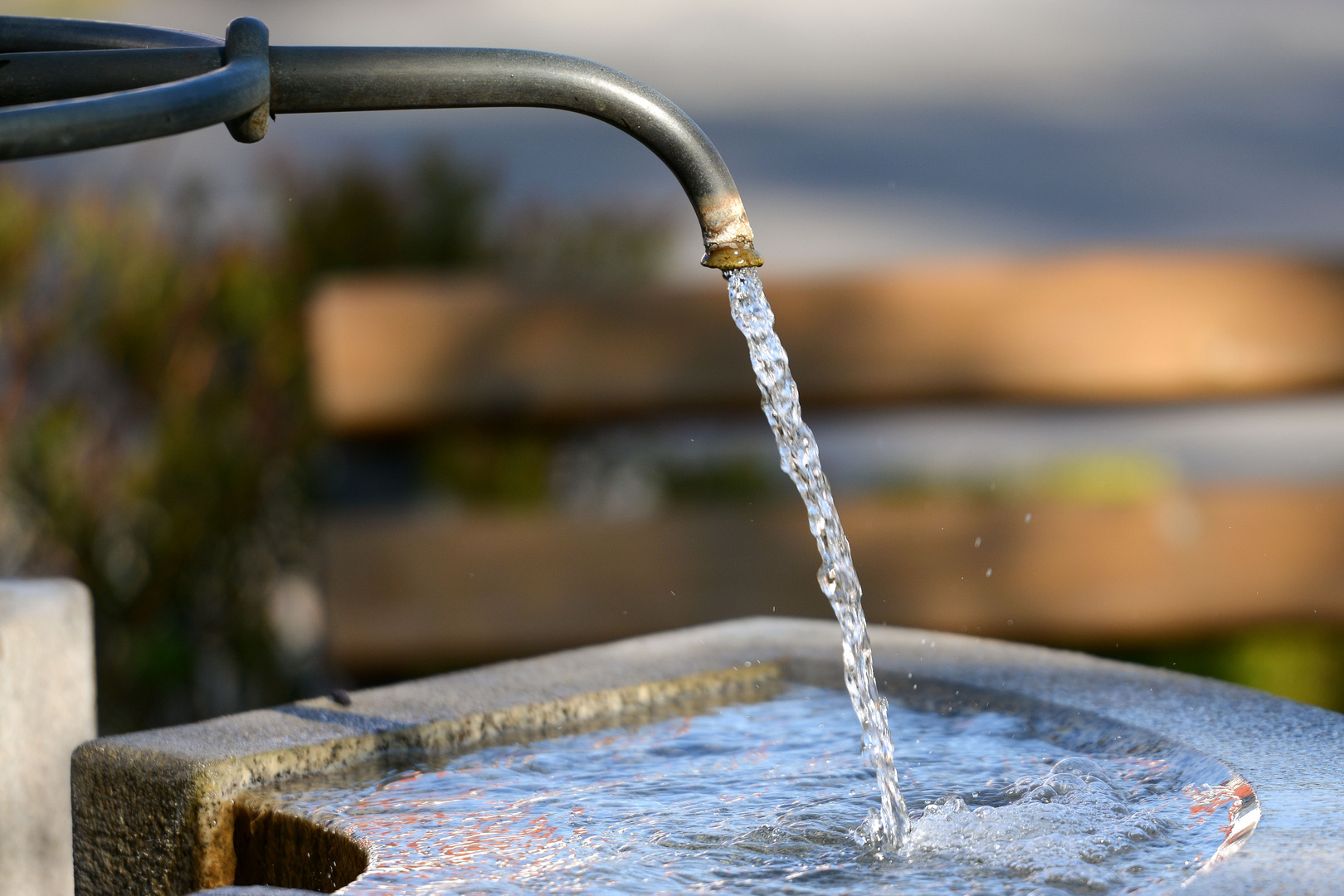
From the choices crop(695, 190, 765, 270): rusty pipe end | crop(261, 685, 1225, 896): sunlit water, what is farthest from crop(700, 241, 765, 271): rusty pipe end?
crop(261, 685, 1225, 896): sunlit water

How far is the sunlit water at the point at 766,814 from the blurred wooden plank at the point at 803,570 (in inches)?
53.9

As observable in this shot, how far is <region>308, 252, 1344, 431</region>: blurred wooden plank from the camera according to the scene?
280 cm

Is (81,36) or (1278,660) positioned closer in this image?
(81,36)

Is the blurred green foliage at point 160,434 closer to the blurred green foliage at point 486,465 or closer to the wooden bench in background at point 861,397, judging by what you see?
the blurred green foliage at point 486,465

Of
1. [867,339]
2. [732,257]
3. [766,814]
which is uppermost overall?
[867,339]

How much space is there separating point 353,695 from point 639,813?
0.40m

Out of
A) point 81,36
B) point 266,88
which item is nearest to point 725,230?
point 266,88

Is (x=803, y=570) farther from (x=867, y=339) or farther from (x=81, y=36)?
(x=81, y=36)

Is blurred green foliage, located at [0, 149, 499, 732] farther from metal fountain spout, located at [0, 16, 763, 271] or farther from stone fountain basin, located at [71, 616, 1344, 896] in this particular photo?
metal fountain spout, located at [0, 16, 763, 271]

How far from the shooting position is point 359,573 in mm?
2773

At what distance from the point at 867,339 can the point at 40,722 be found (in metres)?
1.82

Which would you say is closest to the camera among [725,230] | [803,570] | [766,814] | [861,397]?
[725,230]

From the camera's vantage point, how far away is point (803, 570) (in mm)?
2760

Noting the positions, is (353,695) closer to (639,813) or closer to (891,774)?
(639,813)
